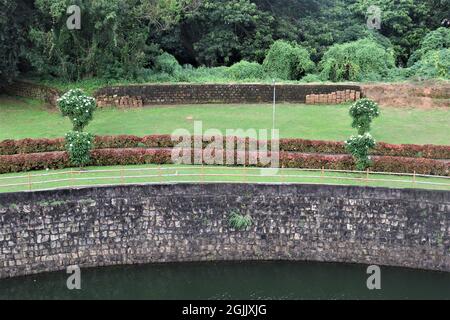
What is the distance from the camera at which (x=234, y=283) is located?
21.2 metres

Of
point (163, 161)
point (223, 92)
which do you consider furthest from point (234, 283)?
point (223, 92)

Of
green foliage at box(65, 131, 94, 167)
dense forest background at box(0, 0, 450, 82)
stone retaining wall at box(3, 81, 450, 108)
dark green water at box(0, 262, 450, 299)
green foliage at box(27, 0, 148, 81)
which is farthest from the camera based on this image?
stone retaining wall at box(3, 81, 450, 108)

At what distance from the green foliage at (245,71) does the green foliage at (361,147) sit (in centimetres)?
1205

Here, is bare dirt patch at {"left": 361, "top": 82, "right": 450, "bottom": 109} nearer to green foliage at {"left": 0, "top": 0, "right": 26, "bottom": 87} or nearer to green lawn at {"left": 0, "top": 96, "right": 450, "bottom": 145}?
green lawn at {"left": 0, "top": 96, "right": 450, "bottom": 145}

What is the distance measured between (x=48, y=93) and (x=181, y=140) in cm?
932

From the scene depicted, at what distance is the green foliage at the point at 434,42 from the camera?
37.3m

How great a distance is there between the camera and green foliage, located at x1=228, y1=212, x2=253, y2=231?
2200cm

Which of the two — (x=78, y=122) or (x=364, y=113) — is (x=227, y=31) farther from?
(x=364, y=113)

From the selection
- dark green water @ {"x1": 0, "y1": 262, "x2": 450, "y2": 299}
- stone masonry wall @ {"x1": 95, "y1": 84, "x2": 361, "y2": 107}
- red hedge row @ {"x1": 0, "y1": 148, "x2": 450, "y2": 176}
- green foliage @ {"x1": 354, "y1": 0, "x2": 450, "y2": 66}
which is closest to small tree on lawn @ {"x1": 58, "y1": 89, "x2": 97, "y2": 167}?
red hedge row @ {"x1": 0, "y1": 148, "x2": 450, "y2": 176}

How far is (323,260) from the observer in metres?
22.1

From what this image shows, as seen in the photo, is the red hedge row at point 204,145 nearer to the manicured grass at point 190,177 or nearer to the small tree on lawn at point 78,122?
the small tree on lawn at point 78,122

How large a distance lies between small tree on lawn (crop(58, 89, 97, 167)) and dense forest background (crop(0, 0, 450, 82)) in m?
6.60

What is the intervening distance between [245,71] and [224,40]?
3502 mm

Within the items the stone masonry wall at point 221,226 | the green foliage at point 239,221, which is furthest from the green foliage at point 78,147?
the green foliage at point 239,221
